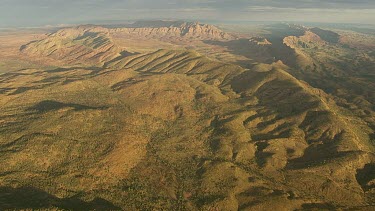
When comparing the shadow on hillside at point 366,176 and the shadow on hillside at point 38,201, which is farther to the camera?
the shadow on hillside at point 366,176

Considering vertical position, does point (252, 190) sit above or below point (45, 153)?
below

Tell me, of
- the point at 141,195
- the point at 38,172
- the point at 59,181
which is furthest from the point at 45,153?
the point at 141,195

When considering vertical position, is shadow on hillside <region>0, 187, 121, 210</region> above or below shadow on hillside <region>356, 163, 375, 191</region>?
above

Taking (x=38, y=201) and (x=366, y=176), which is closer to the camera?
(x=38, y=201)

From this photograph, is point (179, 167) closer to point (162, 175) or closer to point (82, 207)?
point (162, 175)

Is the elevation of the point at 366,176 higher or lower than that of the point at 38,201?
lower

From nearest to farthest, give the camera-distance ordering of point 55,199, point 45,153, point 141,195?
point 55,199
point 141,195
point 45,153

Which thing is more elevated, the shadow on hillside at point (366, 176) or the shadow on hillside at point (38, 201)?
the shadow on hillside at point (38, 201)

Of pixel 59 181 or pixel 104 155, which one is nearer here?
pixel 59 181
